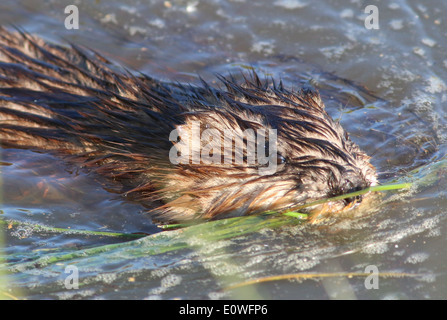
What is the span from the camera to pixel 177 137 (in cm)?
390

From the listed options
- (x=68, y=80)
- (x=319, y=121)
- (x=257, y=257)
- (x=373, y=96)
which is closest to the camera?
(x=257, y=257)

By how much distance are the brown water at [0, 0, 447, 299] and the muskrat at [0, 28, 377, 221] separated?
0.27 meters

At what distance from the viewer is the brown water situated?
3604mm

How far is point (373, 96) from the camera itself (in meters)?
5.78

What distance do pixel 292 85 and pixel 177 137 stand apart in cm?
188

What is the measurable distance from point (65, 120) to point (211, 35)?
9.58 feet

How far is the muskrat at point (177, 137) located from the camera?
3803mm

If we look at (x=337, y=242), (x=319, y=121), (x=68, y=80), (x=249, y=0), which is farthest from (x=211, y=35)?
(x=337, y=242)

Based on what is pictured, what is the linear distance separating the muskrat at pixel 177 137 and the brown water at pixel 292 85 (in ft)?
0.87

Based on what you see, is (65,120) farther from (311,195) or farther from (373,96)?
(373,96)

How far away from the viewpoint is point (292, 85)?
5395mm

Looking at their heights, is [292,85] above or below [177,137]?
above

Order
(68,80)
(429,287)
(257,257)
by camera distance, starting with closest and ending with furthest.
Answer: (429,287) < (257,257) < (68,80)

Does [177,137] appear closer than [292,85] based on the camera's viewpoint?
Yes
